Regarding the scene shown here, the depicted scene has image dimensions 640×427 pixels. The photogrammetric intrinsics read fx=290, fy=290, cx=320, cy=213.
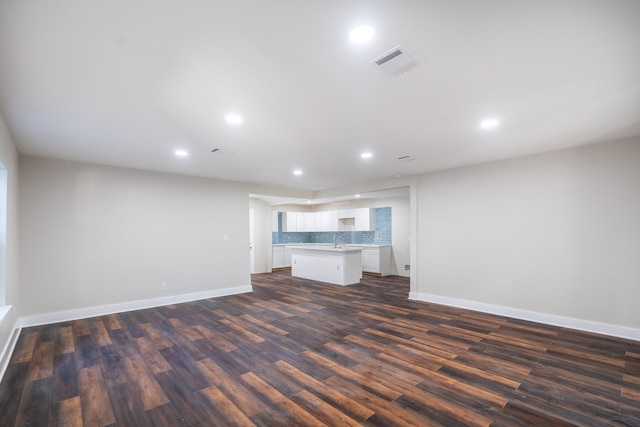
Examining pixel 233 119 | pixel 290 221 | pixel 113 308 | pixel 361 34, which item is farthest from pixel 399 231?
pixel 361 34

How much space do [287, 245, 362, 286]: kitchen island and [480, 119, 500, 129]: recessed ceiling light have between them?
464 cm

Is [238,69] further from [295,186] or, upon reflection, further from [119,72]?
[295,186]

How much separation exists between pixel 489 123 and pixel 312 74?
209 cm

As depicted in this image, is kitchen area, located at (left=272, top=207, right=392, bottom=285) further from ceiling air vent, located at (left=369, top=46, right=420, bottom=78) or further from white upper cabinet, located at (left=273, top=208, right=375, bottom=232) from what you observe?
ceiling air vent, located at (left=369, top=46, right=420, bottom=78)

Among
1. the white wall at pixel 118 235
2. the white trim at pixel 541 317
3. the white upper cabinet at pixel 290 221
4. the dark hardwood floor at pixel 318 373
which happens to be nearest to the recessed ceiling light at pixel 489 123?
the dark hardwood floor at pixel 318 373

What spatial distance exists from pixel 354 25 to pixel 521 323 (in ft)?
15.2

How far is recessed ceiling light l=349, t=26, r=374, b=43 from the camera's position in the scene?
5.32 feet

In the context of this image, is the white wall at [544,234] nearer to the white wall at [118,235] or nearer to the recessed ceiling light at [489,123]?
the recessed ceiling light at [489,123]

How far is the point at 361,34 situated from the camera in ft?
5.45

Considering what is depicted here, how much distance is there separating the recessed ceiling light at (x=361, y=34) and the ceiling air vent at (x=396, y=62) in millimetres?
213

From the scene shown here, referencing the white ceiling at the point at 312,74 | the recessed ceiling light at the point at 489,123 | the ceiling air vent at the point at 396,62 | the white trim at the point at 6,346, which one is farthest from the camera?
the recessed ceiling light at the point at 489,123

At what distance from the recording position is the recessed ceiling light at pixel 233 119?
113 inches

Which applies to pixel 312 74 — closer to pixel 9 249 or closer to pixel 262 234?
pixel 9 249

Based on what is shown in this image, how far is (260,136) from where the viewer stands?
3.47 m
